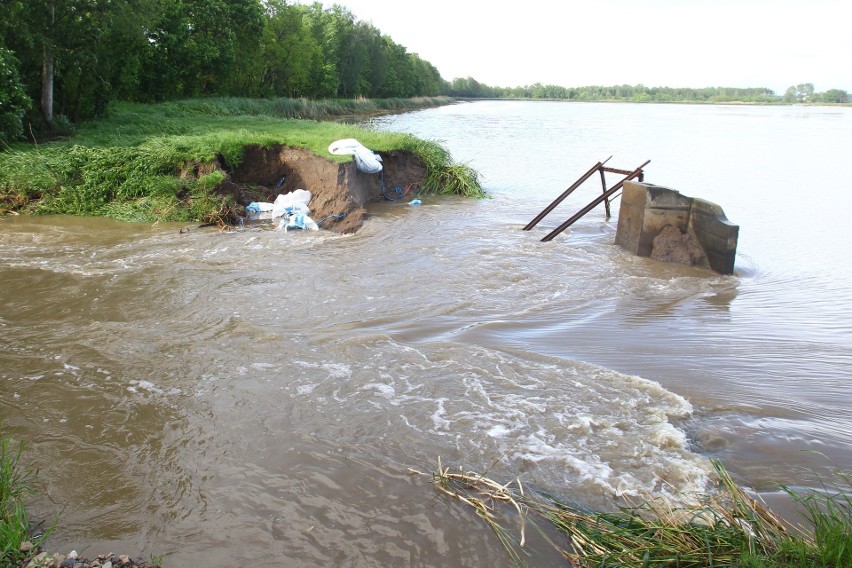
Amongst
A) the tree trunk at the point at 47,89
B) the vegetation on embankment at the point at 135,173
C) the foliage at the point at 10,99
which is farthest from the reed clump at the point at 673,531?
the tree trunk at the point at 47,89

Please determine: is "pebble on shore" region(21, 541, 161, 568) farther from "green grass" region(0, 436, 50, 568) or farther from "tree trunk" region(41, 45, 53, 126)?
"tree trunk" region(41, 45, 53, 126)

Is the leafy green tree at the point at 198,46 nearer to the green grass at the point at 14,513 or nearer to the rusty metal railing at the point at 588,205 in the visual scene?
the rusty metal railing at the point at 588,205

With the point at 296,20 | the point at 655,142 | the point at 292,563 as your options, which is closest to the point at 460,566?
the point at 292,563

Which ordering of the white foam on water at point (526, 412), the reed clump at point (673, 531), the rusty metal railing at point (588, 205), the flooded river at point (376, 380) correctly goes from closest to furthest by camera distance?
the reed clump at point (673, 531) → the flooded river at point (376, 380) → the white foam on water at point (526, 412) → the rusty metal railing at point (588, 205)

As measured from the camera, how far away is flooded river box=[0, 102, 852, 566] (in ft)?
12.9

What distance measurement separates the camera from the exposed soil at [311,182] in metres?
13.1

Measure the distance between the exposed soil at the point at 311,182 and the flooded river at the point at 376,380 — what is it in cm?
145

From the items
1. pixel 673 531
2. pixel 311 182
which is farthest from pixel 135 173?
pixel 673 531

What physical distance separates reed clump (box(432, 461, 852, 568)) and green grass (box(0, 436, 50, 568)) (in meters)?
2.36

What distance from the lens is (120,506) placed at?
3.89 metres

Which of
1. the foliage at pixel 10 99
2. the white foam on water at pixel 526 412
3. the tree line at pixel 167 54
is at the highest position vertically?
the tree line at pixel 167 54

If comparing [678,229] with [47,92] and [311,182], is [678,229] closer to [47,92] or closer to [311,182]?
[311,182]

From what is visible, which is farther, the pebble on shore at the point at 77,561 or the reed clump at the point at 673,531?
the pebble on shore at the point at 77,561

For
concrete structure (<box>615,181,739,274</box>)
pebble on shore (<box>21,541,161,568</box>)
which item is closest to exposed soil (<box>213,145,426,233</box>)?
concrete structure (<box>615,181,739,274</box>)
